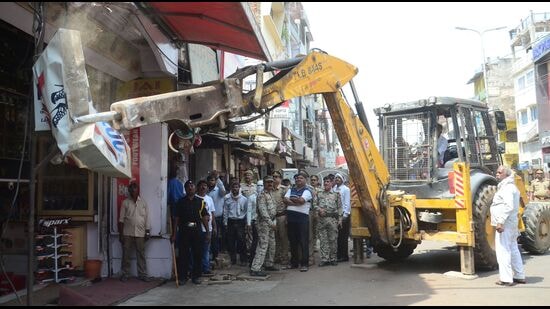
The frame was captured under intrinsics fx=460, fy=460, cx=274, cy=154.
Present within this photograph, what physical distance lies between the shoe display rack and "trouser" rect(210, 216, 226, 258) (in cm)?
284

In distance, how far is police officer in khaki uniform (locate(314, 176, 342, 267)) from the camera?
9242 mm

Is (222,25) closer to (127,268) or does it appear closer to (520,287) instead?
(127,268)

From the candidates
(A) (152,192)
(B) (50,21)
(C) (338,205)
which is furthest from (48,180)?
(C) (338,205)

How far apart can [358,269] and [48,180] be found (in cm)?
577

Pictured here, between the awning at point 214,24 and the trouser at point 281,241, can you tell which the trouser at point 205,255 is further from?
the awning at point 214,24

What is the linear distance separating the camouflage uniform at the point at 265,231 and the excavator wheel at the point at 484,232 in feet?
11.6

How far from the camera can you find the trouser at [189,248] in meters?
7.59

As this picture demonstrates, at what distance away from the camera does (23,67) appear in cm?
672

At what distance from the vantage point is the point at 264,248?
8.23m

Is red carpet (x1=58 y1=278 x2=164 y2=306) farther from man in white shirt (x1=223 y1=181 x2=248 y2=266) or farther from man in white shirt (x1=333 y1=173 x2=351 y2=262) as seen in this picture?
man in white shirt (x1=333 y1=173 x2=351 y2=262)

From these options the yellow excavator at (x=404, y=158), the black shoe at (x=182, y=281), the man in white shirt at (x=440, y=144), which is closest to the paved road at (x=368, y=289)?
the black shoe at (x=182, y=281)

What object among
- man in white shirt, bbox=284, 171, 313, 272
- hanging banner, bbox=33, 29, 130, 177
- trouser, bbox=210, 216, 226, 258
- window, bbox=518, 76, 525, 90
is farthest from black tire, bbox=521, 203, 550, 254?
window, bbox=518, 76, 525, 90

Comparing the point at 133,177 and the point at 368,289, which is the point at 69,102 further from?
the point at 368,289

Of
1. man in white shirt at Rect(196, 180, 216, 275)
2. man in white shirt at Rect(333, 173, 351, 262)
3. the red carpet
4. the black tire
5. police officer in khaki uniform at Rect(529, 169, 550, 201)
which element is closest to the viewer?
the red carpet
